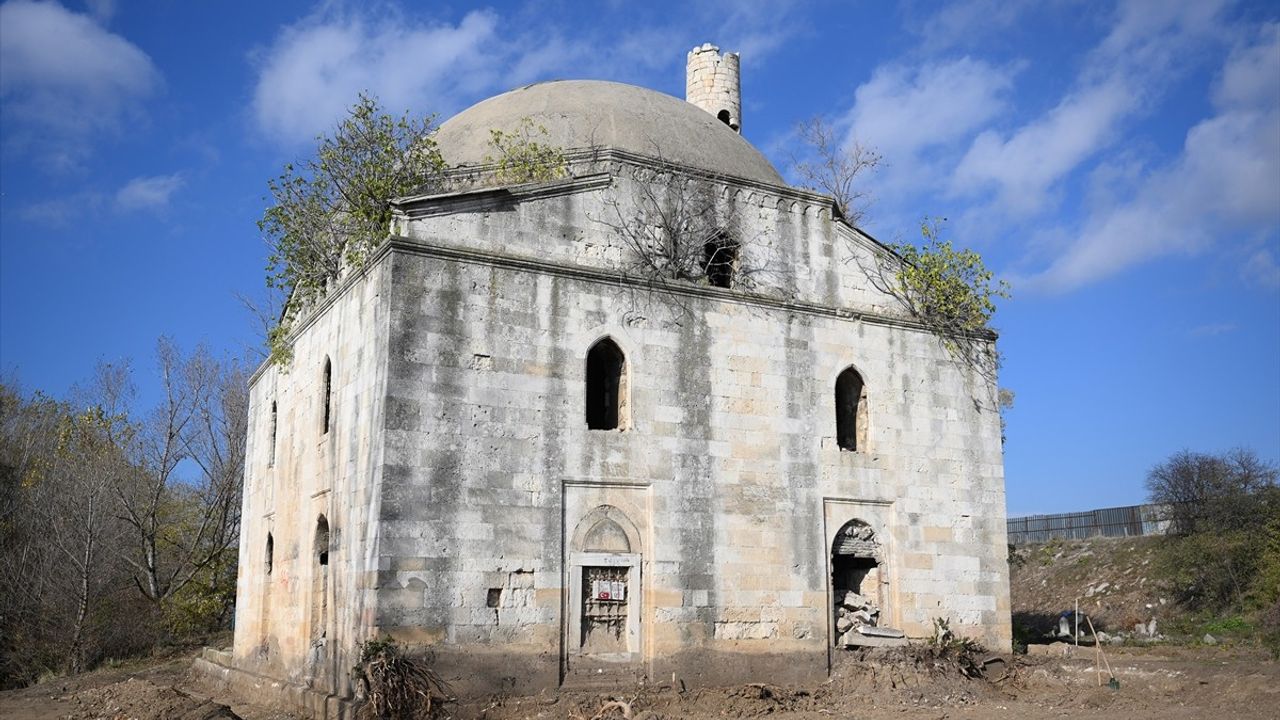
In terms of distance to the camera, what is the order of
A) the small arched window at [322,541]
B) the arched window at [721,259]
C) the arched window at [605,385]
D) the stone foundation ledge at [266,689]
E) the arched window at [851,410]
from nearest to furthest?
1. the stone foundation ledge at [266,689]
2. the arched window at [605,385]
3. the small arched window at [322,541]
4. the arched window at [721,259]
5. the arched window at [851,410]

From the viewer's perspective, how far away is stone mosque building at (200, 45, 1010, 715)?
12.0m

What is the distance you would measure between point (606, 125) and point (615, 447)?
19.1 feet

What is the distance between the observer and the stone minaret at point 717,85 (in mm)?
22547

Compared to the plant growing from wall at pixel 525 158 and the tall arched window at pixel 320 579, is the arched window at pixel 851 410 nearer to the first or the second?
the plant growing from wall at pixel 525 158

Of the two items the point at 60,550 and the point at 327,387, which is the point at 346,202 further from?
the point at 60,550

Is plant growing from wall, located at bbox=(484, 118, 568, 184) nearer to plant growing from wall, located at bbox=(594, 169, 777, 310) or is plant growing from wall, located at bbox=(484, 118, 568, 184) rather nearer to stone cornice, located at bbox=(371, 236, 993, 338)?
plant growing from wall, located at bbox=(594, 169, 777, 310)

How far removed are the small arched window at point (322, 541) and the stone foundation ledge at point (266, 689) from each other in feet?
5.40

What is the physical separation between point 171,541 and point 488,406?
21.7 meters

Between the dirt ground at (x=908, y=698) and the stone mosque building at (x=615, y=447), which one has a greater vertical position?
the stone mosque building at (x=615, y=447)

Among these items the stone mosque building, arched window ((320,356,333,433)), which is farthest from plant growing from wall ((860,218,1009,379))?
arched window ((320,356,333,433))

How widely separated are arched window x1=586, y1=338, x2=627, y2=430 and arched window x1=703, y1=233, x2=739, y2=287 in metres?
1.99

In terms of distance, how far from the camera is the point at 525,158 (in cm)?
1493

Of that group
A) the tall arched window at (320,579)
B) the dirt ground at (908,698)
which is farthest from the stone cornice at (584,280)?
the dirt ground at (908,698)

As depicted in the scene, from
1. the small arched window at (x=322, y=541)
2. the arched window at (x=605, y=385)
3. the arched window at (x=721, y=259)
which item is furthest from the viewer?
the arched window at (x=721, y=259)
